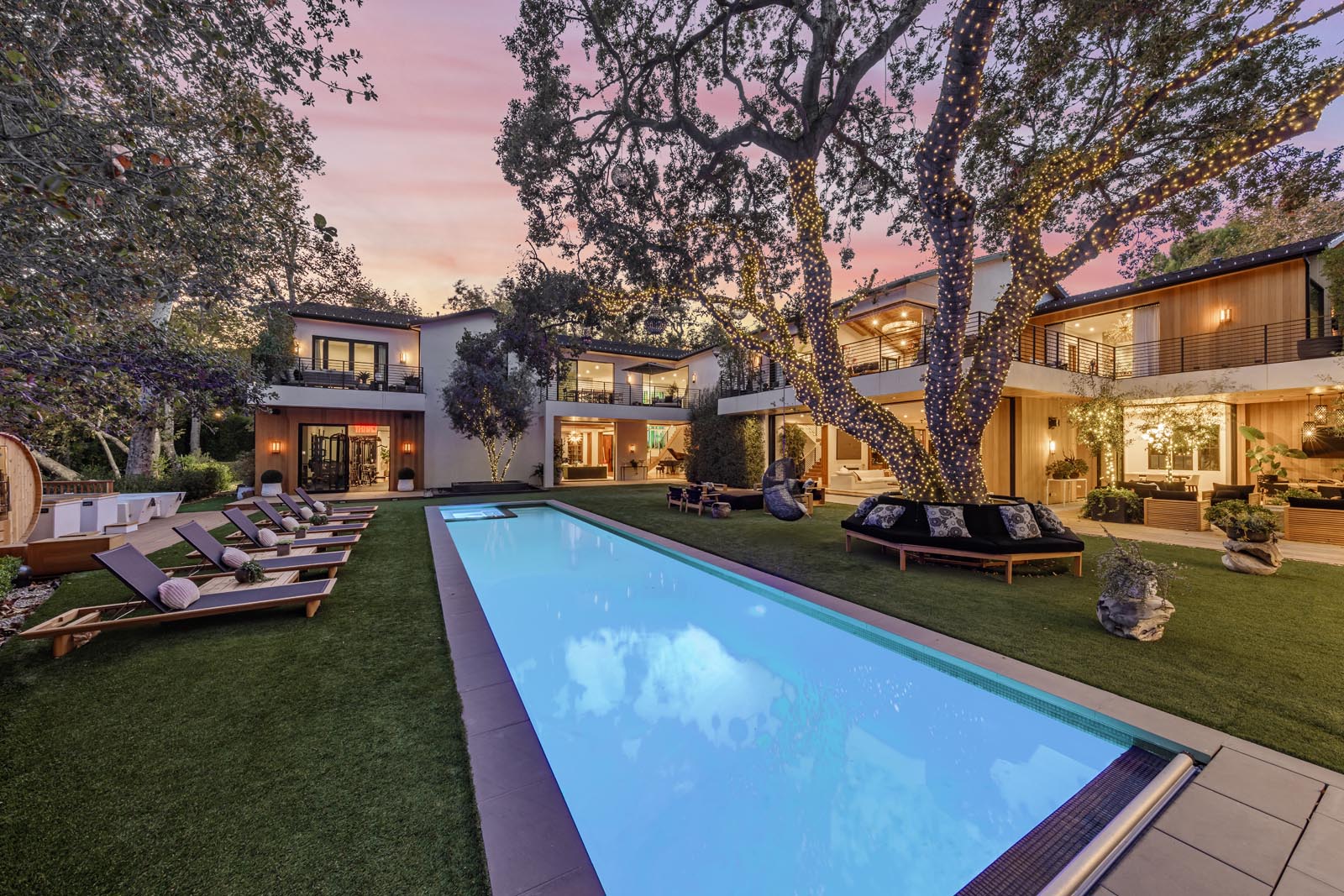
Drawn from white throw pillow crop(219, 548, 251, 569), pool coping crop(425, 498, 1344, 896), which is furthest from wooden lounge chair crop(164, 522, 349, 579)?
pool coping crop(425, 498, 1344, 896)

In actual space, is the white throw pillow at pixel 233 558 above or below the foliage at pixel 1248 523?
below

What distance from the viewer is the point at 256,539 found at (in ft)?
22.0

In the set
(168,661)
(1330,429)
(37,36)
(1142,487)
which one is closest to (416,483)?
(168,661)

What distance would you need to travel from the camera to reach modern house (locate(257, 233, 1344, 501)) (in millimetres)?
11070

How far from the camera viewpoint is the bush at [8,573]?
16.7ft

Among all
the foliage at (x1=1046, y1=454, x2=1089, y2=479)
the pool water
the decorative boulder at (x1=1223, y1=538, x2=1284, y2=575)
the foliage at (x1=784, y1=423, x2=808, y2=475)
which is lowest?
the pool water

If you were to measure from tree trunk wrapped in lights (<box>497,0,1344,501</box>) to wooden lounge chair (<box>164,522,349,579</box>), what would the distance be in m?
6.53

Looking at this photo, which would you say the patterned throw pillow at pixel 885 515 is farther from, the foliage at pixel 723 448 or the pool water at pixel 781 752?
the foliage at pixel 723 448

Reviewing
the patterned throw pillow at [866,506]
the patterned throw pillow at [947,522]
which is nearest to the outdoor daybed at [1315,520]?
the patterned throw pillow at [947,522]

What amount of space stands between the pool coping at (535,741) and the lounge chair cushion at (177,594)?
214cm

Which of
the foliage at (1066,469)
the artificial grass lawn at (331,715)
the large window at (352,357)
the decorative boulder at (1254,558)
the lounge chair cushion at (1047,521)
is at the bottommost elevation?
the artificial grass lawn at (331,715)

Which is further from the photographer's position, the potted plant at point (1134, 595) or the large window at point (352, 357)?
the large window at point (352, 357)

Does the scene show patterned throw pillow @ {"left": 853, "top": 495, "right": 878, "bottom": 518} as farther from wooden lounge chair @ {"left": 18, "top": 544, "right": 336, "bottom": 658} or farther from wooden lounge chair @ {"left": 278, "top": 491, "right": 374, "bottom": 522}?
wooden lounge chair @ {"left": 278, "top": 491, "right": 374, "bottom": 522}

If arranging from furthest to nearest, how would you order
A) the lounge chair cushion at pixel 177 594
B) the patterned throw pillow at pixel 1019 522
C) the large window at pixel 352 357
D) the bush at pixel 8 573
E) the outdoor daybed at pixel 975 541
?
the large window at pixel 352 357 → the patterned throw pillow at pixel 1019 522 → the outdoor daybed at pixel 975 541 → the bush at pixel 8 573 → the lounge chair cushion at pixel 177 594
